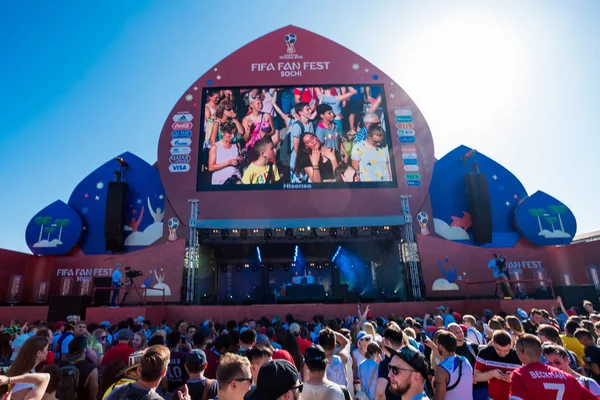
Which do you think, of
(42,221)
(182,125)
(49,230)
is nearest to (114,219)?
(49,230)

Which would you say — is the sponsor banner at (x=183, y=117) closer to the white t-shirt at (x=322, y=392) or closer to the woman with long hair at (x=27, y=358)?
the woman with long hair at (x=27, y=358)

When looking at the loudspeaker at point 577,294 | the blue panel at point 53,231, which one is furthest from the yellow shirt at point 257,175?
the loudspeaker at point 577,294

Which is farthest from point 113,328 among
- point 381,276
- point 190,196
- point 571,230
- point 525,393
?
point 571,230

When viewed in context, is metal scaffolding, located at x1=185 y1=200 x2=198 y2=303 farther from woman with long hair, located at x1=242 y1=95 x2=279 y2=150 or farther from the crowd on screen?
woman with long hair, located at x1=242 y1=95 x2=279 y2=150

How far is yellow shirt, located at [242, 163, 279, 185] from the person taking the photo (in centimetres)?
1955

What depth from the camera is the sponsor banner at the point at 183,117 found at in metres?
20.8

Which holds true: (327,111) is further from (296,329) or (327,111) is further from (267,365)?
(267,365)

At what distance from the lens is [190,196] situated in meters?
19.4

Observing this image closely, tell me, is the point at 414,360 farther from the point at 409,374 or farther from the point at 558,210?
the point at 558,210

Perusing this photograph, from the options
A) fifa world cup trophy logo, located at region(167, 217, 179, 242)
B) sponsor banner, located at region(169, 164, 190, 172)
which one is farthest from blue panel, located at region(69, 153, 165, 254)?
sponsor banner, located at region(169, 164, 190, 172)

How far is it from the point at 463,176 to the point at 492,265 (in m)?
6.52

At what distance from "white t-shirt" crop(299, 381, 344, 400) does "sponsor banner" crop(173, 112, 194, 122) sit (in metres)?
20.0

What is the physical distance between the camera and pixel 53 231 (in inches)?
814

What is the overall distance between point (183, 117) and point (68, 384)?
747 inches
